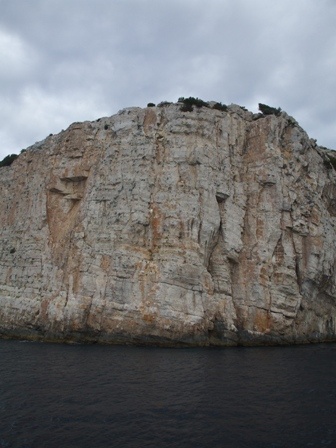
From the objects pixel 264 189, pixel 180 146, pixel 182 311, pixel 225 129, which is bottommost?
pixel 182 311

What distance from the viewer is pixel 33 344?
30875 mm

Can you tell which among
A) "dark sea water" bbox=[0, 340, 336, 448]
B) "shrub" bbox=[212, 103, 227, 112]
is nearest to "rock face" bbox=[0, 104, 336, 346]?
"shrub" bbox=[212, 103, 227, 112]

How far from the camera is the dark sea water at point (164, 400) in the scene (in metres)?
12.6

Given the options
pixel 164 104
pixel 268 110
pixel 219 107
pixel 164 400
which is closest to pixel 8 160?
pixel 164 104

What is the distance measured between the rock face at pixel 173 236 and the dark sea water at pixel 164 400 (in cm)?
545

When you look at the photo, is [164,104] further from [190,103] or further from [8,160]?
[8,160]

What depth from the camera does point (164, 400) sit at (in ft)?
53.2

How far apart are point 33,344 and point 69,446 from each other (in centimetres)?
2073

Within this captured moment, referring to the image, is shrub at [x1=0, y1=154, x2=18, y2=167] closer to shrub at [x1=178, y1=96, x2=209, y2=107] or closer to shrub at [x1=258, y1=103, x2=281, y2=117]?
shrub at [x1=178, y1=96, x2=209, y2=107]

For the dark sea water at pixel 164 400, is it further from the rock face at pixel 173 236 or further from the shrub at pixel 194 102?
the shrub at pixel 194 102

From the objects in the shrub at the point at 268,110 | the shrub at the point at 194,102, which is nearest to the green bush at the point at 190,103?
the shrub at the point at 194,102

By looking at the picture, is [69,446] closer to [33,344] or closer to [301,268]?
[33,344]

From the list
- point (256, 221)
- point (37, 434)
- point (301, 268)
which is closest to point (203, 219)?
point (256, 221)

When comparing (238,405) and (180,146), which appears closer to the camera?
(238,405)
